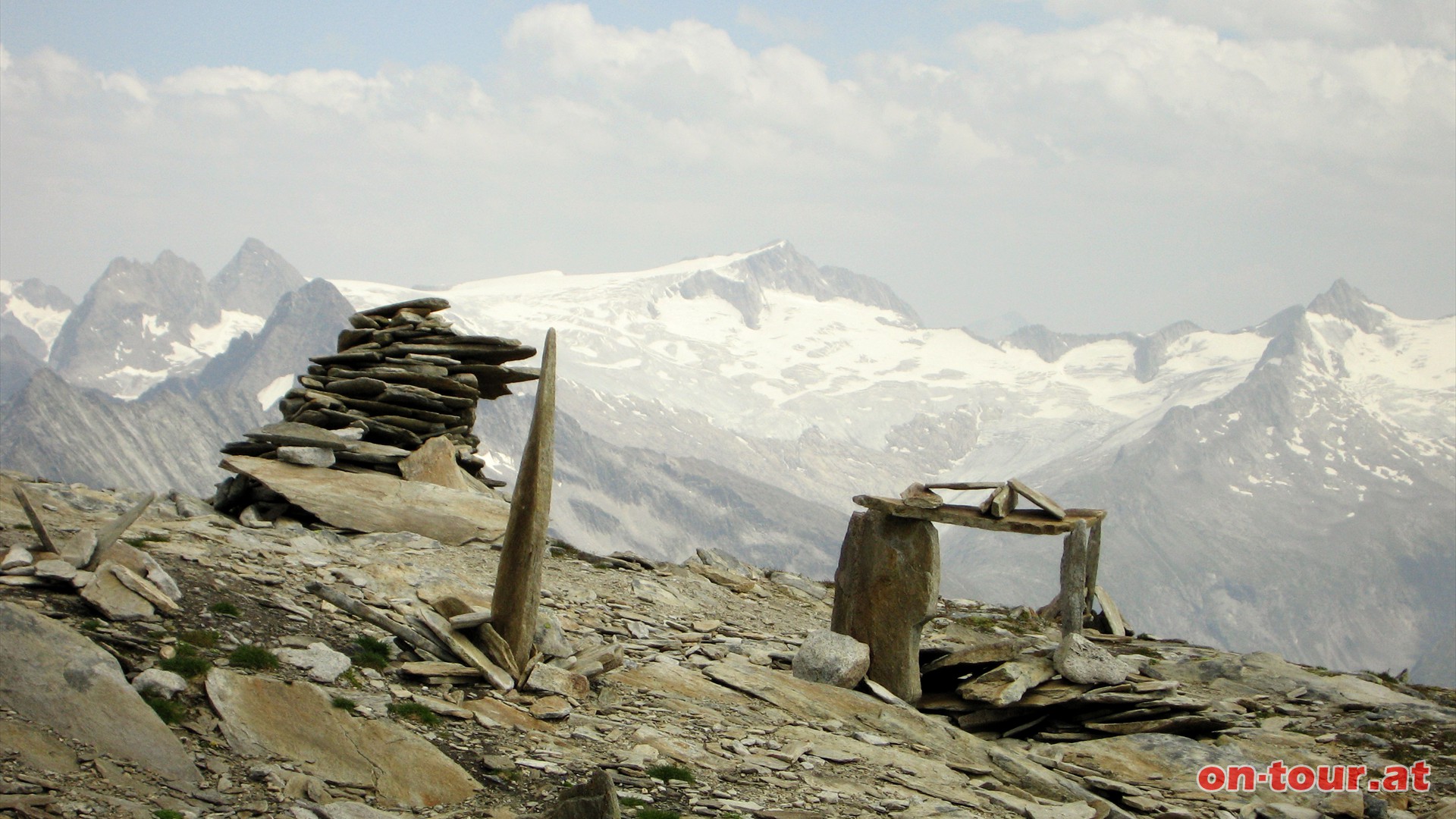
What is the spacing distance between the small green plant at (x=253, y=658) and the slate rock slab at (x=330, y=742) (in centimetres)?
37

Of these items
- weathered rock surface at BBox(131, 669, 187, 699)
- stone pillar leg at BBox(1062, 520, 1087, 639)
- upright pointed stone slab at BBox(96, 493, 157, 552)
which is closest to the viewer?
weathered rock surface at BBox(131, 669, 187, 699)

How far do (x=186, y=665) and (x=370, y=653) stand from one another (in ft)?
7.44

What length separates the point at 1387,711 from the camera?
17781mm

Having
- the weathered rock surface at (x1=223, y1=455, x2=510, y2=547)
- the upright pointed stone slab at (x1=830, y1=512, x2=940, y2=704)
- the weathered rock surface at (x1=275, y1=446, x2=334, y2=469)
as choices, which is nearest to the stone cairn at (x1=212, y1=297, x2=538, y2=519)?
the weathered rock surface at (x1=275, y1=446, x2=334, y2=469)

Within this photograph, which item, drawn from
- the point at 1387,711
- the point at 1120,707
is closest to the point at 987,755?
the point at 1120,707

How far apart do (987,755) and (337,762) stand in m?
8.16

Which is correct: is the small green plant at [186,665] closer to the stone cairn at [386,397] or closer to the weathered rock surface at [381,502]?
the weathered rock surface at [381,502]

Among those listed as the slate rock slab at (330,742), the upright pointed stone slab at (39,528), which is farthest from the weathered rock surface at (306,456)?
the slate rock slab at (330,742)

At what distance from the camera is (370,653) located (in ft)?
43.1

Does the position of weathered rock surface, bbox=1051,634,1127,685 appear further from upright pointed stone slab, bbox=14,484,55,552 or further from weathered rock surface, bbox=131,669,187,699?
upright pointed stone slab, bbox=14,484,55,552

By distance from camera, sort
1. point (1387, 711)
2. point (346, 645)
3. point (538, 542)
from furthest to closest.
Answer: point (1387, 711), point (538, 542), point (346, 645)

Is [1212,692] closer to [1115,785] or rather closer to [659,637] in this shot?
[1115,785]

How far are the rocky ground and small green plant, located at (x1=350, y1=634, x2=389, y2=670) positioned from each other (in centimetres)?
3

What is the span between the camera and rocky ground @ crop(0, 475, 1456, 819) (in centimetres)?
1002
